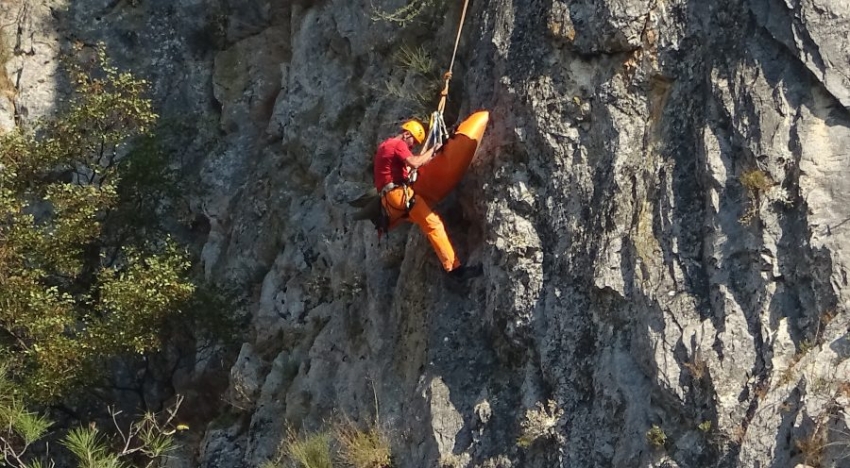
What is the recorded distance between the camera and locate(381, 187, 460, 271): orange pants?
10180 millimetres

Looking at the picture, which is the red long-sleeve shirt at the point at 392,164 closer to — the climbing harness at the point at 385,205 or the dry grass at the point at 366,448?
the climbing harness at the point at 385,205

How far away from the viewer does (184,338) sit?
13.7 meters

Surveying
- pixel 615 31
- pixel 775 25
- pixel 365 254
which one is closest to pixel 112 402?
pixel 365 254

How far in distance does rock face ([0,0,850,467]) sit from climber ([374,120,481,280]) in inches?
10.5

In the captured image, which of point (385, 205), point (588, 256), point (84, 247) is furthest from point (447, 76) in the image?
point (84, 247)

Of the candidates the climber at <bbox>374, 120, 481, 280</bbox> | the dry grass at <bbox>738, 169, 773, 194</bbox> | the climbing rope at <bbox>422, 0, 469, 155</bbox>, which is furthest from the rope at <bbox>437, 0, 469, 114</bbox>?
the dry grass at <bbox>738, 169, 773, 194</bbox>

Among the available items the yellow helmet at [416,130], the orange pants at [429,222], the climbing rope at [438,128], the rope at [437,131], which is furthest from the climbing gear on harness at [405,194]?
the yellow helmet at [416,130]

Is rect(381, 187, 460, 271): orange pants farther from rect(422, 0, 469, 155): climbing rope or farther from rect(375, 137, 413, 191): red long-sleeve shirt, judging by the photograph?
rect(422, 0, 469, 155): climbing rope

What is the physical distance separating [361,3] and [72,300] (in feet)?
14.4

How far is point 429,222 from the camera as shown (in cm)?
1022

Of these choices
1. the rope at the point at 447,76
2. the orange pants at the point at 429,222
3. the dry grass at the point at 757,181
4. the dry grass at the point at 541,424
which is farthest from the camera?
the rope at the point at 447,76

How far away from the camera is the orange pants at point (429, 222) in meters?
10.2

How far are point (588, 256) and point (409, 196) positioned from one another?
181 centimetres

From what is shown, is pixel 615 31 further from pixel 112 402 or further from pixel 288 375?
pixel 112 402
